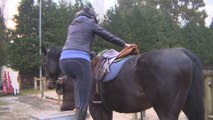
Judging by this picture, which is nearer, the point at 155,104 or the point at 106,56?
the point at 155,104

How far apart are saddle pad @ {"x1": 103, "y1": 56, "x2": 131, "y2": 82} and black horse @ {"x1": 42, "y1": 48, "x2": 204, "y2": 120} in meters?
0.05

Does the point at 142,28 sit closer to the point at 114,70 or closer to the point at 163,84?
the point at 114,70

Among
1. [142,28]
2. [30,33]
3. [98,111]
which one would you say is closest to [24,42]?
[30,33]

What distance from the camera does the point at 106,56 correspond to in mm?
4359

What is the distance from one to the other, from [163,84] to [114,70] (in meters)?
0.68

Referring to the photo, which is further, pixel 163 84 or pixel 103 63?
pixel 103 63

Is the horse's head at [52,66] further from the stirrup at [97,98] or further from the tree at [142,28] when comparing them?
the tree at [142,28]

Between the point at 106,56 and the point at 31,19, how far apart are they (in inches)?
1037

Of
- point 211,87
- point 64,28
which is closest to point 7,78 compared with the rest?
point 64,28

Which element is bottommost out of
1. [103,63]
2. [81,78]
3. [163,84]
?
[163,84]

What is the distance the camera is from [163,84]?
3600mm

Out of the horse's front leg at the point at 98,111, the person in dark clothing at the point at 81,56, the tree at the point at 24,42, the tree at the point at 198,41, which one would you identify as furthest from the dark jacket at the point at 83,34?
the tree at the point at 198,41

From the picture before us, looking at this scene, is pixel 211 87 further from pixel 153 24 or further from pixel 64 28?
pixel 153 24

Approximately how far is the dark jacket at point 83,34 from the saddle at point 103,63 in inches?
9.0
